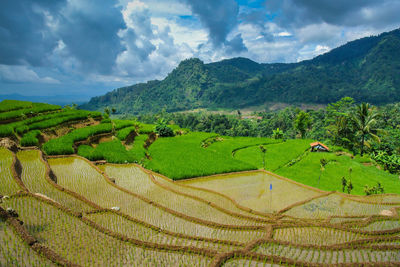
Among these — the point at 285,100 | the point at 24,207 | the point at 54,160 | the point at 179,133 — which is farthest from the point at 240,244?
the point at 285,100

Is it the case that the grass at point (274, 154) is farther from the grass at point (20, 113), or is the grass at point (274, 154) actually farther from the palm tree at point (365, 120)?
the grass at point (20, 113)

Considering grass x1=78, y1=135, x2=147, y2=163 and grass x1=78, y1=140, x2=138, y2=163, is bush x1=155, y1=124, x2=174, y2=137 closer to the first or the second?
grass x1=78, y1=135, x2=147, y2=163

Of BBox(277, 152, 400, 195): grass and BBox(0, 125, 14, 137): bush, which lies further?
BBox(277, 152, 400, 195): grass

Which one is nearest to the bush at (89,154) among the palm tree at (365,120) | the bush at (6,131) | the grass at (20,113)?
the bush at (6,131)

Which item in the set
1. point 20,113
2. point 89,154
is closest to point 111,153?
point 89,154

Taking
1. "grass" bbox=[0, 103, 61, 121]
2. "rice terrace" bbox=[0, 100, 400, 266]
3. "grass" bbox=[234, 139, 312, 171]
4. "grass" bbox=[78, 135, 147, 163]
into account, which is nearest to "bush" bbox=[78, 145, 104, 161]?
"grass" bbox=[78, 135, 147, 163]

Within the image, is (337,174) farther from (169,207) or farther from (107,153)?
(107,153)
